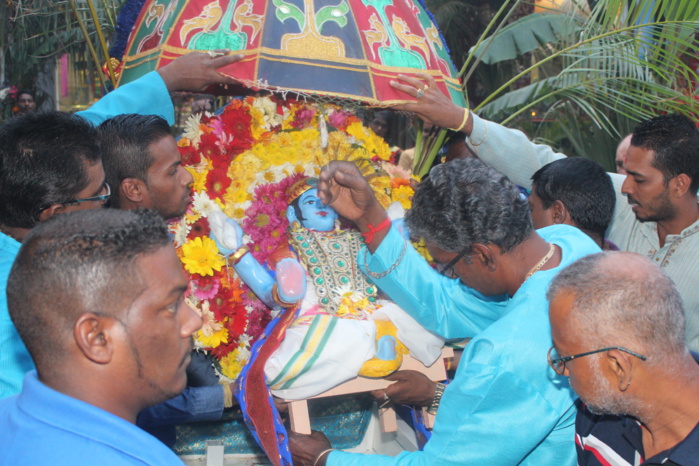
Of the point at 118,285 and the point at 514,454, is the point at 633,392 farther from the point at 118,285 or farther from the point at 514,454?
the point at 118,285

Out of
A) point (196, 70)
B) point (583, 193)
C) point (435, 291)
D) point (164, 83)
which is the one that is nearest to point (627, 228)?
point (583, 193)

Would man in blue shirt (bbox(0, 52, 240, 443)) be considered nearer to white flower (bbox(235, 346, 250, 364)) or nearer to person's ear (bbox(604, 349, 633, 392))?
white flower (bbox(235, 346, 250, 364))

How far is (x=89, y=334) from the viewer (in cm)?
143

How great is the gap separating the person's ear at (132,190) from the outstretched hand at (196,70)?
67cm

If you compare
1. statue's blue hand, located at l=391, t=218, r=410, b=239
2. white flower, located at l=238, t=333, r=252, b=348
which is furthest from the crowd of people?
statue's blue hand, located at l=391, t=218, r=410, b=239

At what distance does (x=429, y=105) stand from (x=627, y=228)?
1.45 meters

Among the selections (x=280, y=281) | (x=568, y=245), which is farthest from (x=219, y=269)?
(x=568, y=245)

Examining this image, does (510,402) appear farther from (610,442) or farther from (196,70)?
(196,70)

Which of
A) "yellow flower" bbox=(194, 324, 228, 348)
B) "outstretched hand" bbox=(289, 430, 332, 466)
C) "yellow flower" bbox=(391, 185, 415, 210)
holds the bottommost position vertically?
A: "yellow flower" bbox=(194, 324, 228, 348)

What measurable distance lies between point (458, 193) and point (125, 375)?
4.69 ft

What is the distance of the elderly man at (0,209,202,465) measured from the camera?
136 cm

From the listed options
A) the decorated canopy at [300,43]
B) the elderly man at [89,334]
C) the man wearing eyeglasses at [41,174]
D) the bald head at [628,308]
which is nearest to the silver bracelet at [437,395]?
the bald head at [628,308]

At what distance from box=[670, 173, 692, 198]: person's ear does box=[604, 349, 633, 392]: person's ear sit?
197 centimetres

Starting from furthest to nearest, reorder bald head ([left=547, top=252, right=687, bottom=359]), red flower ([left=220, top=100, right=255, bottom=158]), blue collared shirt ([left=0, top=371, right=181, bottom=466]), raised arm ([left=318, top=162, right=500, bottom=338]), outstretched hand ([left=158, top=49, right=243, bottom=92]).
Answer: red flower ([left=220, top=100, right=255, bottom=158]), outstretched hand ([left=158, top=49, right=243, bottom=92]), raised arm ([left=318, top=162, right=500, bottom=338]), bald head ([left=547, top=252, right=687, bottom=359]), blue collared shirt ([left=0, top=371, right=181, bottom=466])
